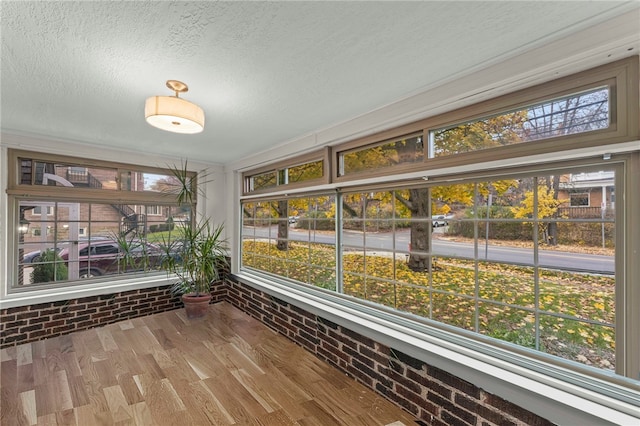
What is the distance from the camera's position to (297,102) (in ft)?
7.47

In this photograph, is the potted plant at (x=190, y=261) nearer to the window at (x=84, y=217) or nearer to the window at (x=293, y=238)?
the window at (x=84, y=217)

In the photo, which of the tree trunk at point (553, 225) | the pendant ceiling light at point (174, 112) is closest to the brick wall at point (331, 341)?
the tree trunk at point (553, 225)

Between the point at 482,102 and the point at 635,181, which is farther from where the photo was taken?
Result: the point at 482,102

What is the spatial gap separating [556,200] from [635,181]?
1.10ft

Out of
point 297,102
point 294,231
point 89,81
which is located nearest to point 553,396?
point 297,102

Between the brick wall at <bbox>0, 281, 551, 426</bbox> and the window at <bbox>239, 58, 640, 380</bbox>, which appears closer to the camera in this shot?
the window at <bbox>239, 58, 640, 380</bbox>

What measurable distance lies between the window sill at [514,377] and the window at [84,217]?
3.24 meters

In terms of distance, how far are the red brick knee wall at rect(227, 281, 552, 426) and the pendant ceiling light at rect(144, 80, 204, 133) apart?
2.15m

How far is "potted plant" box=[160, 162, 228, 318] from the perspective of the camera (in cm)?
394

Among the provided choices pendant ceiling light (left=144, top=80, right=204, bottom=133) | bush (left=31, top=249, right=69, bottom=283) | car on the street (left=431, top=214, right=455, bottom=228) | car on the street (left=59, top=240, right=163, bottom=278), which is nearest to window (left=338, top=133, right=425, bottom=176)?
car on the street (left=431, top=214, right=455, bottom=228)

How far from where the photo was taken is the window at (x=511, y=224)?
4.64 feet

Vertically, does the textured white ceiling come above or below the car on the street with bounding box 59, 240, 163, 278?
above

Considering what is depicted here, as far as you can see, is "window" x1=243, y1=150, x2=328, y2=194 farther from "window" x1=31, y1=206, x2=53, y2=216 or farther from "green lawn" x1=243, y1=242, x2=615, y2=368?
"window" x1=31, y1=206, x2=53, y2=216

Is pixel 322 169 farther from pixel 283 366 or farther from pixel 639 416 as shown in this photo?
pixel 639 416
